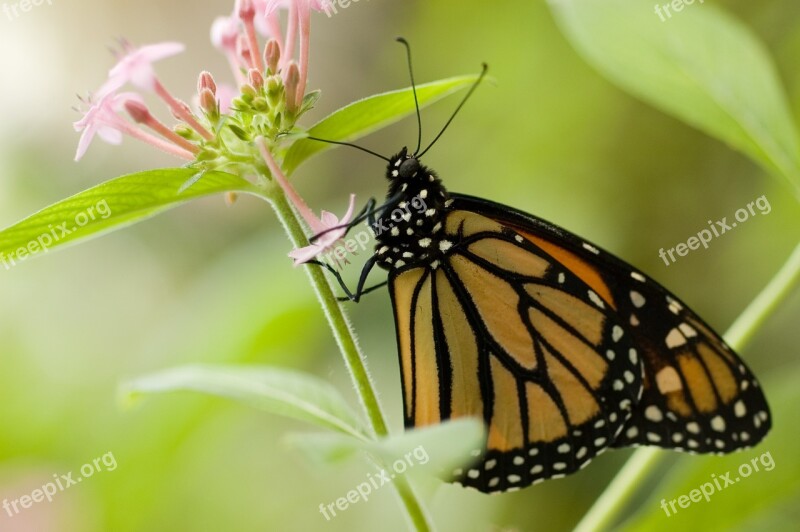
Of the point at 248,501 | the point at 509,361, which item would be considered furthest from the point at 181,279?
the point at 509,361

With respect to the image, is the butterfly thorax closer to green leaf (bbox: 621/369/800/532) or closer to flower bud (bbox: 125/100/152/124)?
flower bud (bbox: 125/100/152/124)

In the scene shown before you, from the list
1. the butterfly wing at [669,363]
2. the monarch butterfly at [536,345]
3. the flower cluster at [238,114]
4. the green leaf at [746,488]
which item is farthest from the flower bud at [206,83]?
the green leaf at [746,488]

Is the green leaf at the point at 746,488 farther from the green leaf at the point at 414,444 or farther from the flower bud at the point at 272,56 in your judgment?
the flower bud at the point at 272,56

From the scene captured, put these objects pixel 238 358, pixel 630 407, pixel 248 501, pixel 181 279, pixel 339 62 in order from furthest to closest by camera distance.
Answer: pixel 339 62 → pixel 181 279 → pixel 248 501 → pixel 238 358 → pixel 630 407

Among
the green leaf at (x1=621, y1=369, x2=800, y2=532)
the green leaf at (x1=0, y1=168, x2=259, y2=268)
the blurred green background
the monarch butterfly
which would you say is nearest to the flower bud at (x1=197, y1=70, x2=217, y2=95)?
the green leaf at (x1=0, y1=168, x2=259, y2=268)

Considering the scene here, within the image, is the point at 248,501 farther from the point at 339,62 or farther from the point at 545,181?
the point at 339,62

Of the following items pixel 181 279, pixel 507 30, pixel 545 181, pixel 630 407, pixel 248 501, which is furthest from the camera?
pixel 181 279
